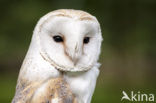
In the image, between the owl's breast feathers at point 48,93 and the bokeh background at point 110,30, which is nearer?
the owl's breast feathers at point 48,93

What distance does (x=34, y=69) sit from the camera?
335 cm

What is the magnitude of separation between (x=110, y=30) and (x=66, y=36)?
12677 millimetres

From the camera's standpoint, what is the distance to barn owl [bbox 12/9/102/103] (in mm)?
3299

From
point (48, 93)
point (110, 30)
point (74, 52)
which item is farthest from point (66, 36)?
point (110, 30)

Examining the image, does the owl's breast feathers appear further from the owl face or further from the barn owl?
the owl face

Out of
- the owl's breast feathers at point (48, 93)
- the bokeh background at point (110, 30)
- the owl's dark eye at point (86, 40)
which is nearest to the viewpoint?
the owl's breast feathers at point (48, 93)

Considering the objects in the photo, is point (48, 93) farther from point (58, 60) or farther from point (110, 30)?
point (110, 30)

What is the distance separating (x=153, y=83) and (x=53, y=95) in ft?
33.2

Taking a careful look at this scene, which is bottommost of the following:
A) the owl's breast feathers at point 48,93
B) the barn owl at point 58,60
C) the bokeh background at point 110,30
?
the bokeh background at point 110,30

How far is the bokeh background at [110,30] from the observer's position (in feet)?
51.0

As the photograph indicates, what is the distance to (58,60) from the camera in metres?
3.33

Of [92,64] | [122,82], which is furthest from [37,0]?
[92,64]

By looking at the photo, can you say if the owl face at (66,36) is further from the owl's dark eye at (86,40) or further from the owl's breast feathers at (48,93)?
the owl's breast feathers at (48,93)

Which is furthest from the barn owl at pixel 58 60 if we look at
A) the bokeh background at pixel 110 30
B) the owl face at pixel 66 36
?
the bokeh background at pixel 110 30
